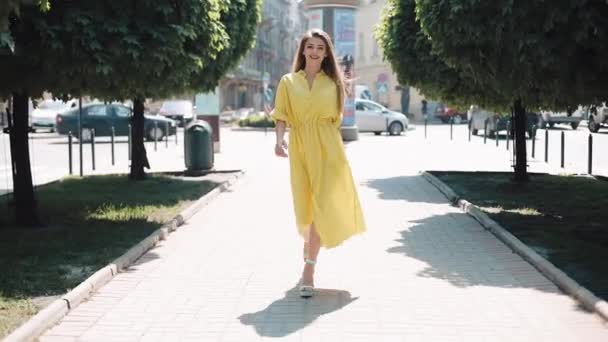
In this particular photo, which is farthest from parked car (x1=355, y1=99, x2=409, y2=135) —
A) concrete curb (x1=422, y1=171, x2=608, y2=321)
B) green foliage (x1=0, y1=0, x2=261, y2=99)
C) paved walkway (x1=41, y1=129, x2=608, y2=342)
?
green foliage (x1=0, y1=0, x2=261, y2=99)

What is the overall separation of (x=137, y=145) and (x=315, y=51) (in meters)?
9.59

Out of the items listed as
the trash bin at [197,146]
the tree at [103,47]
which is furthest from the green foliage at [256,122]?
the tree at [103,47]

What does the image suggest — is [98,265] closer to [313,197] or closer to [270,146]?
[313,197]

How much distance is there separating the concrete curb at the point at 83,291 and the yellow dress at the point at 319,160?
1741 millimetres

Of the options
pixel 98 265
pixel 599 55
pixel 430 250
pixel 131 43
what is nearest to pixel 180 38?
pixel 131 43

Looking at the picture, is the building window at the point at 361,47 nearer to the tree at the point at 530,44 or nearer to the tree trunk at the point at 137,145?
the tree trunk at the point at 137,145

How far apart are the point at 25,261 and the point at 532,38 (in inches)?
198

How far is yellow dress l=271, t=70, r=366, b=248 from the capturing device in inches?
233

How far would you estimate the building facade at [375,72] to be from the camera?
60.4 m

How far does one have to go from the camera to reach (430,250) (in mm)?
7992

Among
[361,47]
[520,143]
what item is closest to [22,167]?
[520,143]

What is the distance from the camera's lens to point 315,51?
19.5 feet

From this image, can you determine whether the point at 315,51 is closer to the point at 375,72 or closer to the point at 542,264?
the point at 542,264

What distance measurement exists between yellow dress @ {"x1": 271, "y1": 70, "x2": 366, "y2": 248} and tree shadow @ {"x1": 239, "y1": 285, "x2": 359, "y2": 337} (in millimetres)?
431
